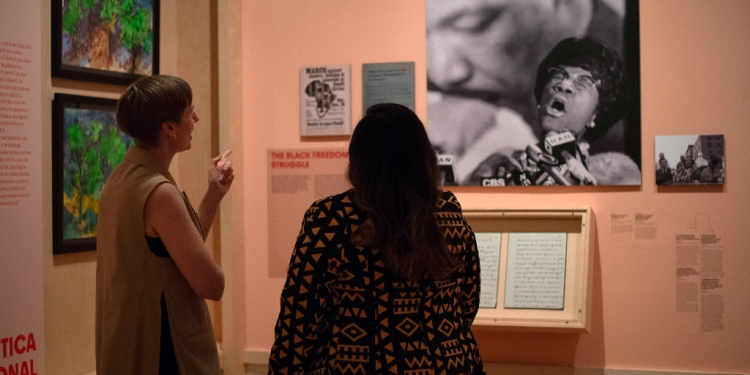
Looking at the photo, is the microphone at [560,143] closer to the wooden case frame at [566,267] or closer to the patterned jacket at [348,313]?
the wooden case frame at [566,267]

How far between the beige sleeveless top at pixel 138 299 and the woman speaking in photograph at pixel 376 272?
0.37 meters

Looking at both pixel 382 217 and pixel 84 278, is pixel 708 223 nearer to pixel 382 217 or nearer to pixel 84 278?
pixel 382 217

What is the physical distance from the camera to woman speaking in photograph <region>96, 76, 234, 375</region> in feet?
6.82

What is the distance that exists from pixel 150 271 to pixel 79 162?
6.56 feet

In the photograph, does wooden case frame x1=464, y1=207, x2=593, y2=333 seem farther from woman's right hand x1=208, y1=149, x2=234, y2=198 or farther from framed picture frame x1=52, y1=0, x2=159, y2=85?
framed picture frame x1=52, y1=0, x2=159, y2=85

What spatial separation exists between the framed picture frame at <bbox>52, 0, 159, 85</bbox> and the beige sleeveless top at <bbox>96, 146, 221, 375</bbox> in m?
1.94

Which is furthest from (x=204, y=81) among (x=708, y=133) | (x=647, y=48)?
(x=708, y=133)

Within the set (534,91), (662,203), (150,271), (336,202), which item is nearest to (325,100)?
(534,91)

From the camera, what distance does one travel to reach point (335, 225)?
6.08ft

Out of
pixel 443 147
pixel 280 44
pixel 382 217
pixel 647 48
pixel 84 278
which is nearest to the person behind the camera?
pixel 382 217

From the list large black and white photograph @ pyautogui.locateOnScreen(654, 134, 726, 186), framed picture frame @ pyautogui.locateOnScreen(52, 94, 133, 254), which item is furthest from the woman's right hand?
large black and white photograph @ pyautogui.locateOnScreen(654, 134, 726, 186)

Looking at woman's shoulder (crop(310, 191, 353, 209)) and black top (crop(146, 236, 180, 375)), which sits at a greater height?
woman's shoulder (crop(310, 191, 353, 209))

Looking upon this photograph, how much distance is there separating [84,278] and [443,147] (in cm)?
225

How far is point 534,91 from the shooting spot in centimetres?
425
